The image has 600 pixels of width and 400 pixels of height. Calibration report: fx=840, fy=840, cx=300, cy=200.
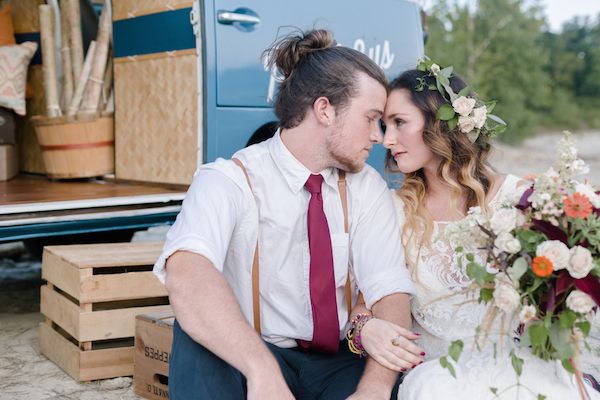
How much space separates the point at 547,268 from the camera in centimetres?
184

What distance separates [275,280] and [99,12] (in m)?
3.34

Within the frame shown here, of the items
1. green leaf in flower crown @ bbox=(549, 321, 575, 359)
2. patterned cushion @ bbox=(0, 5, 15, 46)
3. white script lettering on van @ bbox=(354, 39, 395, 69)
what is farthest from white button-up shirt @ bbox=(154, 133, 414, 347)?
patterned cushion @ bbox=(0, 5, 15, 46)

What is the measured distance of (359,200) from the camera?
267 centimetres

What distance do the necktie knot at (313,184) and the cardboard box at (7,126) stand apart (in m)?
3.14

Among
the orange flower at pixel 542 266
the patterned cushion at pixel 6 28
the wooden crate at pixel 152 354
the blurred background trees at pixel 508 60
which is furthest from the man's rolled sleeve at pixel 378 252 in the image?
the blurred background trees at pixel 508 60

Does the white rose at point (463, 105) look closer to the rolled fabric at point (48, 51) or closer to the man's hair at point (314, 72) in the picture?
the man's hair at point (314, 72)

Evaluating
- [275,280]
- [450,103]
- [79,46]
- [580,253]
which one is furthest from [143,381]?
[79,46]

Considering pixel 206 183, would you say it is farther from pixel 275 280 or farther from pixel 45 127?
pixel 45 127

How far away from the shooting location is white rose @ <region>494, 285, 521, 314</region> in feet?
6.09

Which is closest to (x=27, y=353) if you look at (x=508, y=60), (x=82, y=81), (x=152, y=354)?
(x=152, y=354)

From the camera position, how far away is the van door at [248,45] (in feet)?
13.2

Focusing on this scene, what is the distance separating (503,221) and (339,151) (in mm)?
791

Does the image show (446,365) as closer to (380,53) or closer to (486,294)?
(486,294)

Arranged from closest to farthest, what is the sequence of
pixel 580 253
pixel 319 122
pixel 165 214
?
pixel 580 253
pixel 319 122
pixel 165 214
